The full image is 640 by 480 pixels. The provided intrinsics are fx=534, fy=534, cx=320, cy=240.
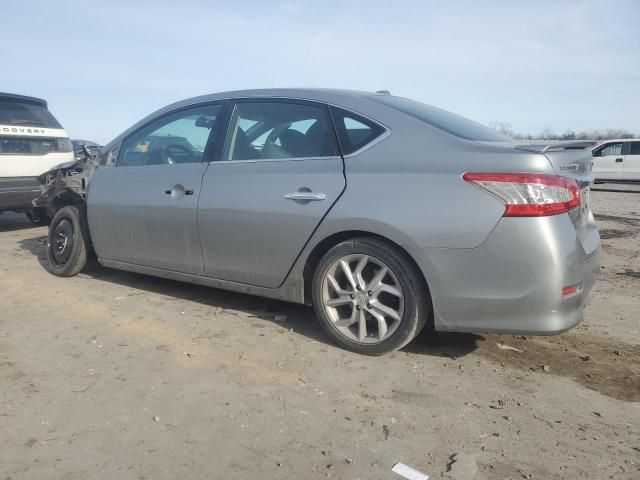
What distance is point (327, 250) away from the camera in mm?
3414

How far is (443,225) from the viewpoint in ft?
9.53

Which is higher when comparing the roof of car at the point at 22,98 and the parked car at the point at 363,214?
the roof of car at the point at 22,98

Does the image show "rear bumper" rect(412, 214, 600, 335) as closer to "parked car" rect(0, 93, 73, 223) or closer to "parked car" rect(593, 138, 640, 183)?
"parked car" rect(0, 93, 73, 223)

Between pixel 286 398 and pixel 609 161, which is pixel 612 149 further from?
pixel 286 398

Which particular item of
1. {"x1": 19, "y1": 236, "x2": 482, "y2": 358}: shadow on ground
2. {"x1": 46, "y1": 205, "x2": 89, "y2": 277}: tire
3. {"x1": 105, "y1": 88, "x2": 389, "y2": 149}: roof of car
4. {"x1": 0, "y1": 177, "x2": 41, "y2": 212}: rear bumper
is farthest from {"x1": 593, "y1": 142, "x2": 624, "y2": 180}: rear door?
{"x1": 46, "y1": 205, "x2": 89, "y2": 277}: tire

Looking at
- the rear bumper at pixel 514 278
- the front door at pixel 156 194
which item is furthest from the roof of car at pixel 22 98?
the rear bumper at pixel 514 278

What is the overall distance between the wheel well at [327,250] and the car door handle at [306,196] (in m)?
0.25

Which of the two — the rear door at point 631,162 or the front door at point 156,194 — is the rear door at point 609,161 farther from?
the front door at point 156,194

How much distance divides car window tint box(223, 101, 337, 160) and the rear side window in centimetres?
7

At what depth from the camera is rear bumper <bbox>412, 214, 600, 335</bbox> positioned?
2742 mm

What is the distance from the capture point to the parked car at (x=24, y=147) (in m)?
6.85

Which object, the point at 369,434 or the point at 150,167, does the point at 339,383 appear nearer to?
the point at 369,434

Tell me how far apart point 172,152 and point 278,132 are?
1.11m

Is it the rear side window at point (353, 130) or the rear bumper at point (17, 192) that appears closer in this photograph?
the rear side window at point (353, 130)
